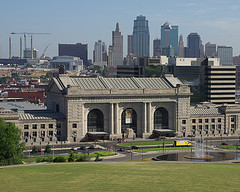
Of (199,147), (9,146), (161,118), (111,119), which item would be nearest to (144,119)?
(161,118)

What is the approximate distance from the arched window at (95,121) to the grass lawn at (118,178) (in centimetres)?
6245

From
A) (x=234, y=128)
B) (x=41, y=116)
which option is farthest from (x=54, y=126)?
(x=234, y=128)

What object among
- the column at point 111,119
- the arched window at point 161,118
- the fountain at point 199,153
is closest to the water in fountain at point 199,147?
the fountain at point 199,153

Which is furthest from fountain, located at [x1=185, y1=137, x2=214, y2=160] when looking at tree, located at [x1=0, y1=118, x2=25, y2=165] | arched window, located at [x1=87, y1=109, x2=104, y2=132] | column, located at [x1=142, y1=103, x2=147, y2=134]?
tree, located at [x1=0, y1=118, x2=25, y2=165]

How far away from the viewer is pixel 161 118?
572 feet

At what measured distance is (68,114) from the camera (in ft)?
524

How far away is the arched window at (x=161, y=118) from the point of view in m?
173

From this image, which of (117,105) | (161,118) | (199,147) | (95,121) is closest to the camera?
(199,147)

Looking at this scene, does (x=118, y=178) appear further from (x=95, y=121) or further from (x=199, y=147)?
(x=95, y=121)

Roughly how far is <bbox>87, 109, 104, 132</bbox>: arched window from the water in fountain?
28185 mm

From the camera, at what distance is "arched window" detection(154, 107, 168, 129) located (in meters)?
173

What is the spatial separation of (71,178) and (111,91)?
266 feet

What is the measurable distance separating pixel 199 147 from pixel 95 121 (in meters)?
32.2

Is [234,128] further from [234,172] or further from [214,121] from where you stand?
[234,172]
